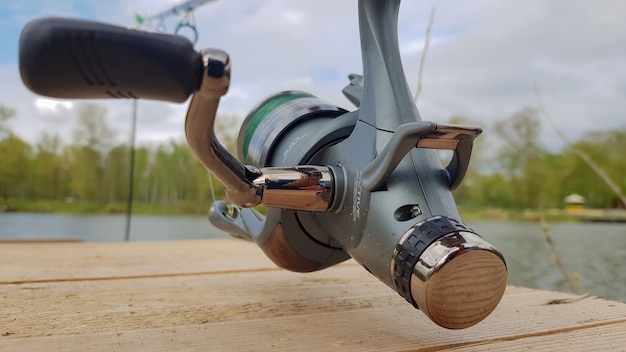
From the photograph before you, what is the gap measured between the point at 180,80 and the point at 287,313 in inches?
13.3

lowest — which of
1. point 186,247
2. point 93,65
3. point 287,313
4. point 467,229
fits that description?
point 186,247

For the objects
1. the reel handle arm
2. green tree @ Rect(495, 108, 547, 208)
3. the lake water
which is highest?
the reel handle arm

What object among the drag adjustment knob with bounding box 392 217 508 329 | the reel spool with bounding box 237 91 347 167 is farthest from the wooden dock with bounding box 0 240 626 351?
the reel spool with bounding box 237 91 347 167

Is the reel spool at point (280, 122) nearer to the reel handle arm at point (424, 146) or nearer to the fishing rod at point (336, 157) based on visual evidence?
the fishing rod at point (336, 157)

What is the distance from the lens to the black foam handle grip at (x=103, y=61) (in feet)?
1.07

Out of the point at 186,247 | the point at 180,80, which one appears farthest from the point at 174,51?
the point at 186,247

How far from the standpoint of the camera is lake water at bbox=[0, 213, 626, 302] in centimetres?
125

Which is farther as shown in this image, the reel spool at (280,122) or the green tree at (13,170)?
the green tree at (13,170)

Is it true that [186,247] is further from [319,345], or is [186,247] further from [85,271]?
[319,345]

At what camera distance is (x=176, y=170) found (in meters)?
1.56

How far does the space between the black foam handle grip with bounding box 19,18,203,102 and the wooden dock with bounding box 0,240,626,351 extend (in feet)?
0.76

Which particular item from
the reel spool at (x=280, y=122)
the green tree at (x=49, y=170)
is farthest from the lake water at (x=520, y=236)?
the reel spool at (x=280, y=122)

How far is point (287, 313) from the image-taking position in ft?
2.01

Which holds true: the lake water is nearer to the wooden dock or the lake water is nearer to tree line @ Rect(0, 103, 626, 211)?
tree line @ Rect(0, 103, 626, 211)
